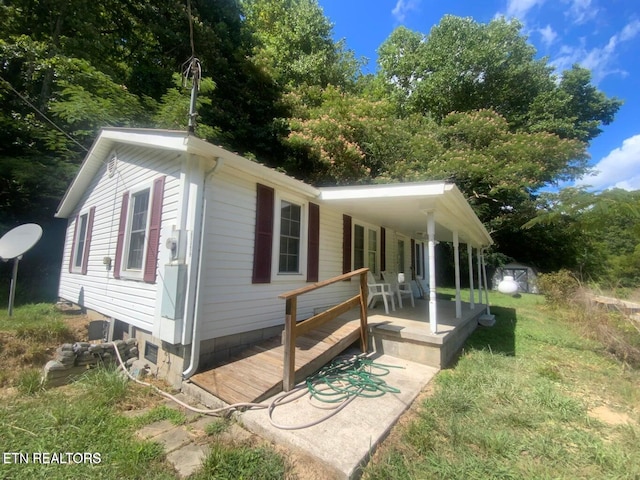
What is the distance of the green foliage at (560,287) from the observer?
→ 933cm

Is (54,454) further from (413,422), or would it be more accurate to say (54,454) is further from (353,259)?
(353,259)

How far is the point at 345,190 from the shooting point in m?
5.01

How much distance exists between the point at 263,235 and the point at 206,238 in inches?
40.2

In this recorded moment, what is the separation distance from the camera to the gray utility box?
3.38 metres

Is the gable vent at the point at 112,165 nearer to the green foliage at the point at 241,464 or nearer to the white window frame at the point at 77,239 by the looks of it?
the white window frame at the point at 77,239

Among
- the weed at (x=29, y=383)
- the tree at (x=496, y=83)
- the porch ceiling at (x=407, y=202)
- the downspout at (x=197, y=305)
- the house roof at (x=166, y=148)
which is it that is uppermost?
the tree at (x=496, y=83)

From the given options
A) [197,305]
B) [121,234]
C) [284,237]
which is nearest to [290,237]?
[284,237]

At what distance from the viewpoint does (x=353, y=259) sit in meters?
6.75

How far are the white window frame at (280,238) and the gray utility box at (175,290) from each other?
1459mm

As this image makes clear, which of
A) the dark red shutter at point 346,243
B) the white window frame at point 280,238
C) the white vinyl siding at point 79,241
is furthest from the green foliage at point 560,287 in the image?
the white vinyl siding at point 79,241

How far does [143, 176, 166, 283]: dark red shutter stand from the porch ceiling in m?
2.68

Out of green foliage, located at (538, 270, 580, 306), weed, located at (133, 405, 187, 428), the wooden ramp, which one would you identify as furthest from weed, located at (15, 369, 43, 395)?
green foliage, located at (538, 270, 580, 306)

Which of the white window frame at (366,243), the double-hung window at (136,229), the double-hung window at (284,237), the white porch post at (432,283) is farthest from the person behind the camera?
the white window frame at (366,243)

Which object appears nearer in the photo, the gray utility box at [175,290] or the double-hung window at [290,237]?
the gray utility box at [175,290]
